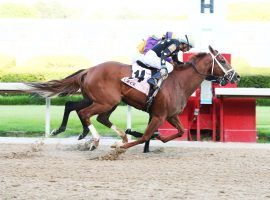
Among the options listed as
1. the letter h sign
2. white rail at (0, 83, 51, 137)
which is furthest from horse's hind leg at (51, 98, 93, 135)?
the letter h sign

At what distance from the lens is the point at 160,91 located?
27.7ft

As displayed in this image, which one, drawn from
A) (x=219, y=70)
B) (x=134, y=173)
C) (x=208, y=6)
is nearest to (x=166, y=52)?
(x=219, y=70)

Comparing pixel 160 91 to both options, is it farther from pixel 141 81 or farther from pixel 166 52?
pixel 166 52

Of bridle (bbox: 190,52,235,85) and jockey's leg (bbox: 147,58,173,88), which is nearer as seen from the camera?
A: jockey's leg (bbox: 147,58,173,88)

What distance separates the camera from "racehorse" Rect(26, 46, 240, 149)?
8.43 metres

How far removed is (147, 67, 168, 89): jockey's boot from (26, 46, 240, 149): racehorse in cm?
9

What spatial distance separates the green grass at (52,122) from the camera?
477 inches

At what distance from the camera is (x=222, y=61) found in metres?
8.97

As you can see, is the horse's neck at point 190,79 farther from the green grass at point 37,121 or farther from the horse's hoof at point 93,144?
the green grass at point 37,121

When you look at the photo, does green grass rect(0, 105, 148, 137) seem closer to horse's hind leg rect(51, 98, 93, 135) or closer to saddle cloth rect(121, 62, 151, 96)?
horse's hind leg rect(51, 98, 93, 135)

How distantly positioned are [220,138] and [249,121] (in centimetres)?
53

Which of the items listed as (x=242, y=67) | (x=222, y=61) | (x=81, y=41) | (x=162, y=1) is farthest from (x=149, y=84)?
(x=162, y=1)

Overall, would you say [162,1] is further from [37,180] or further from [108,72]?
[37,180]

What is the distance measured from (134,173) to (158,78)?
182 centimetres
